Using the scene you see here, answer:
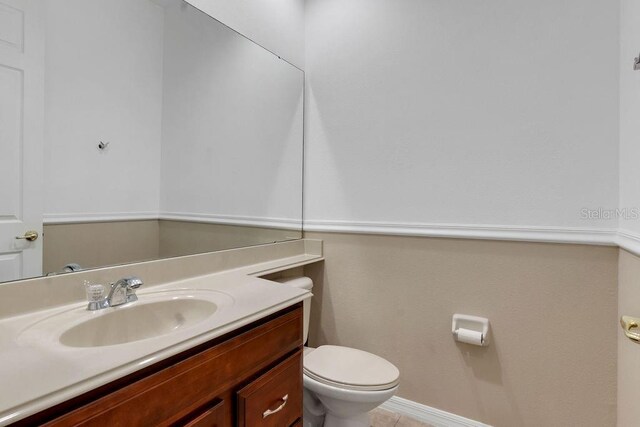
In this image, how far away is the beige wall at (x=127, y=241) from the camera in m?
1.07

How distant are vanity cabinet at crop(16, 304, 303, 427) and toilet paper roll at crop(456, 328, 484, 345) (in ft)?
2.65

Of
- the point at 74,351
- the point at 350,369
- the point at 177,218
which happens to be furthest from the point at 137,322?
the point at 350,369

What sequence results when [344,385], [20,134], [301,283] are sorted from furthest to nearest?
[301,283], [344,385], [20,134]

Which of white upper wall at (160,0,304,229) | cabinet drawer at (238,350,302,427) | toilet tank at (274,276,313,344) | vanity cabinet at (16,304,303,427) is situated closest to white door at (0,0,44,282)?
white upper wall at (160,0,304,229)

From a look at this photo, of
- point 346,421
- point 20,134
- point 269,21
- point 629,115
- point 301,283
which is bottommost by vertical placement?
point 346,421

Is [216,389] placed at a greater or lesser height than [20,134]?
lesser

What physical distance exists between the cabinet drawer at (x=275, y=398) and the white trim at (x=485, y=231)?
2.79 feet

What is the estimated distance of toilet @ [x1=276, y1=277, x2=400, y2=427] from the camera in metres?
1.32

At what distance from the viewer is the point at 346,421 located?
4.85 feet

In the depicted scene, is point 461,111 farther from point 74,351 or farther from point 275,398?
point 74,351

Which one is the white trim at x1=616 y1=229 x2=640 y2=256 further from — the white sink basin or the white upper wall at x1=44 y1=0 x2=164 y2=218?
the white upper wall at x1=44 y1=0 x2=164 y2=218

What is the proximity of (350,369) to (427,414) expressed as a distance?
605mm

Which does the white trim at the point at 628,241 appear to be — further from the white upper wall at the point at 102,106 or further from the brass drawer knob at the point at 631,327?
the white upper wall at the point at 102,106

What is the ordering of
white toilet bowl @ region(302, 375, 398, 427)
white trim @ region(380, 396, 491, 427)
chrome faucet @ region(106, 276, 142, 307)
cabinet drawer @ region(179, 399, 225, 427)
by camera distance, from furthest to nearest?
white trim @ region(380, 396, 491, 427) < white toilet bowl @ region(302, 375, 398, 427) < chrome faucet @ region(106, 276, 142, 307) < cabinet drawer @ region(179, 399, 225, 427)
